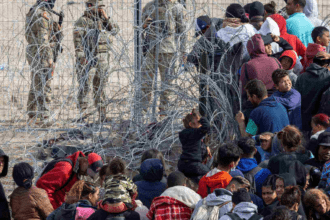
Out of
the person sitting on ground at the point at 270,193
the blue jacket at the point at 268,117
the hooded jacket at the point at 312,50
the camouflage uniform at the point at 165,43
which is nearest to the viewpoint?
the person sitting on ground at the point at 270,193

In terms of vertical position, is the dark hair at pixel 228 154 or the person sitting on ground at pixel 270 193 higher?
the dark hair at pixel 228 154

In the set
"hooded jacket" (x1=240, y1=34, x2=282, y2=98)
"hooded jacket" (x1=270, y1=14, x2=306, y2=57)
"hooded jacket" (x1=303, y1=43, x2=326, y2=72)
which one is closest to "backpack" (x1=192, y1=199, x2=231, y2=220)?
"hooded jacket" (x1=240, y1=34, x2=282, y2=98)

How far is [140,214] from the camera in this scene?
410 centimetres

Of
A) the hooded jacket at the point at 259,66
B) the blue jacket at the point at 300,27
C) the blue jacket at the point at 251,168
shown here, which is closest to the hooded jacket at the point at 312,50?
the hooded jacket at the point at 259,66

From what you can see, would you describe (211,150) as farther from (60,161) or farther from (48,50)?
(48,50)

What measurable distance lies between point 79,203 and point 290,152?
63.7 inches

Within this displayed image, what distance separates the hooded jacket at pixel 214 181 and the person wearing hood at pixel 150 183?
0.40m

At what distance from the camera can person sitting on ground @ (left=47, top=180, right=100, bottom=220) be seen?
3961 mm

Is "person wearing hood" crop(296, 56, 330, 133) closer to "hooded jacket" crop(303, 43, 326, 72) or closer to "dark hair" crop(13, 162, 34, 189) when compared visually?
"hooded jacket" crop(303, 43, 326, 72)

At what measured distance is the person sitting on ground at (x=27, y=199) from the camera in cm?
437

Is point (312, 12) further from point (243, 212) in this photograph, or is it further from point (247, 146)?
point (243, 212)

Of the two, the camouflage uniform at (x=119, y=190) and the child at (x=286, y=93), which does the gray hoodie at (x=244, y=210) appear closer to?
the camouflage uniform at (x=119, y=190)

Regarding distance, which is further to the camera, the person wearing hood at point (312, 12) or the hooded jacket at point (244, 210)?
the person wearing hood at point (312, 12)

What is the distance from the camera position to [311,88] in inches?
229
